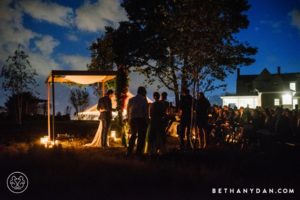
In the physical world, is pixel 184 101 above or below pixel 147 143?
above

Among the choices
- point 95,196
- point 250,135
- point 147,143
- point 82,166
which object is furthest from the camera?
point 250,135

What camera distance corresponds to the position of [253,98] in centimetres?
4691

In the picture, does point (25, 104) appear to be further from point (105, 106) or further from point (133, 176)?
point (133, 176)

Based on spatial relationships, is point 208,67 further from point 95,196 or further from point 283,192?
point 95,196

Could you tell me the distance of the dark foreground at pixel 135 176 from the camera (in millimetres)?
5953

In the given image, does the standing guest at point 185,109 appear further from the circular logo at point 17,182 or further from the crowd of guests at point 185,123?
the circular logo at point 17,182

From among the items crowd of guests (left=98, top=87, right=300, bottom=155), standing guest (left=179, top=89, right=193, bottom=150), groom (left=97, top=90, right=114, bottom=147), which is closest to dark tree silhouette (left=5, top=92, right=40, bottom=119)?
groom (left=97, top=90, right=114, bottom=147)

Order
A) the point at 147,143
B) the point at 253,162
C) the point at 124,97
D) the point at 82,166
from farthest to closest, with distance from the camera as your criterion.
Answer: the point at 124,97 < the point at 147,143 < the point at 253,162 < the point at 82,166

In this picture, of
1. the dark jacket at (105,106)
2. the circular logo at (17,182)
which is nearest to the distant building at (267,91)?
the dark jacket at (105,106)

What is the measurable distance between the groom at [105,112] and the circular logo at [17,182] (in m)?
5.95

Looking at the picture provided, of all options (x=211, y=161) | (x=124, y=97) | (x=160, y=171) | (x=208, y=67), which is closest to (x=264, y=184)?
(x=160, y=171)

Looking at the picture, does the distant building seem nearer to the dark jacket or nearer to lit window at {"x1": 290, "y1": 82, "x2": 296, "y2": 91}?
lit window at {"x1": 290, "y1": 82, "x2": 296, "y2": 91}

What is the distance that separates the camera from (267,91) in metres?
44.8

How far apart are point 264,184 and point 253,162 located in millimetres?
2400
